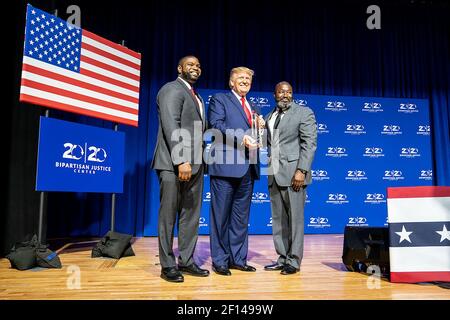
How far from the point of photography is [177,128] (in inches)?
84.7

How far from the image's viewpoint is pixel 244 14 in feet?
18.9

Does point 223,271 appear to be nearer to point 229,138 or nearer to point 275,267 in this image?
point 275,267

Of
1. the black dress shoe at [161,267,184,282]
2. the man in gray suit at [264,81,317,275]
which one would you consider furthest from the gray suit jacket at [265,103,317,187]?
the black dress shoe at [161,267,184,282]

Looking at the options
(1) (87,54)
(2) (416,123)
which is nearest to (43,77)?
(1) (87,54)

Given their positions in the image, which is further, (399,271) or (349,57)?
(349,57)

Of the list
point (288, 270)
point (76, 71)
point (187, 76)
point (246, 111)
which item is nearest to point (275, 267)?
point (288, 270)

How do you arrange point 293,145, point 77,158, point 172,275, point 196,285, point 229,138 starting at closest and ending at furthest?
point 196,285
point 172,275
point 229,138
point 293,145
point 77,158

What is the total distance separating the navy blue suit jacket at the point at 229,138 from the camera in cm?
236

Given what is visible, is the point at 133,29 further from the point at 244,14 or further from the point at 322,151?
the point at 322,151

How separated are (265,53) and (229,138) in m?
3.86

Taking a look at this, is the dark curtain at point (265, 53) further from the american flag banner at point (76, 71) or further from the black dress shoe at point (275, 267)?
the black dress shoe at point (275, 267)

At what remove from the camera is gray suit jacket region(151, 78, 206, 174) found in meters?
2.13

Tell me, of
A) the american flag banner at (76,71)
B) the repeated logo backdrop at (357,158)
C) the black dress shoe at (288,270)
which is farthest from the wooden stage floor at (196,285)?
the repeated logo backdrop at (357,158)
